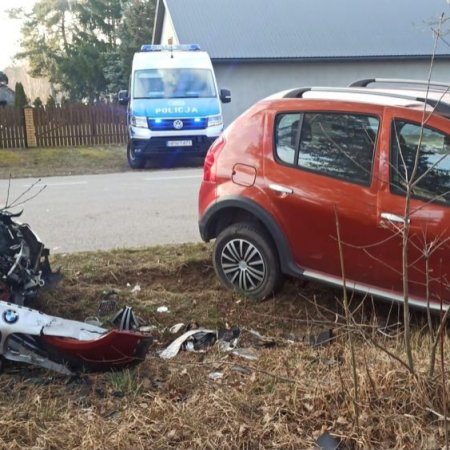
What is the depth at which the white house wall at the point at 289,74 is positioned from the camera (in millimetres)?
24203

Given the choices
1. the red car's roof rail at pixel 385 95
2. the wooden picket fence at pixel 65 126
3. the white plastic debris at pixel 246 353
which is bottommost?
the wooden picket fence at pixel 65 126

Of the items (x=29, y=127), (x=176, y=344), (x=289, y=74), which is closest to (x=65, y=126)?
(x=29, y=127)

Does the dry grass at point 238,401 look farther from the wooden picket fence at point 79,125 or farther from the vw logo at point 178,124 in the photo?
the wooden picket fence at point 79,125

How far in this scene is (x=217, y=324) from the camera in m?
4.75

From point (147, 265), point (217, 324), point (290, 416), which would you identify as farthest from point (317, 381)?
point (147, 265)

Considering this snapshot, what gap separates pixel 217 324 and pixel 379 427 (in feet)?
6.65

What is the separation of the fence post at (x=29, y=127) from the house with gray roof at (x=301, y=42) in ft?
25.8

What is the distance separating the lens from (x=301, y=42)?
25156mm

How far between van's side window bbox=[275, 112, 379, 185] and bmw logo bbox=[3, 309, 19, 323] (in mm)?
2422

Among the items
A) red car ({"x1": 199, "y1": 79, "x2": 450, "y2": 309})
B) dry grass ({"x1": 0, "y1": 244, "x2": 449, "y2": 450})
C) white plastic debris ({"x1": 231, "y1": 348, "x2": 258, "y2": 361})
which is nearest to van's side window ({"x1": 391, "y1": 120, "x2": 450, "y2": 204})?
red car ({"x1": 199, "y1": 79, "x2": 450, "y2": 309})

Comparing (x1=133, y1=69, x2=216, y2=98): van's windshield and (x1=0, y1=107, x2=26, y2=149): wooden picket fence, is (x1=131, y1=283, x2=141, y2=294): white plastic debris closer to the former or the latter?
(x1=133, y1=69, x2=216, y2=98): van's windshield

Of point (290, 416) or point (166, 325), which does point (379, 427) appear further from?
point (166, 325)

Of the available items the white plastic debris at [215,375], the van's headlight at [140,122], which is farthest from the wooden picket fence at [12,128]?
the white plastic debris at [215,375]

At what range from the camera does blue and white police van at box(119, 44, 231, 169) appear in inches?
563
